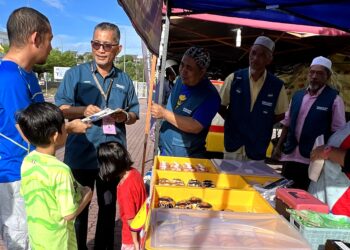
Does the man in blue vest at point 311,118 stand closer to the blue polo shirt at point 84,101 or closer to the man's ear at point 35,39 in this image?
the blue polo shirt at point 84,101

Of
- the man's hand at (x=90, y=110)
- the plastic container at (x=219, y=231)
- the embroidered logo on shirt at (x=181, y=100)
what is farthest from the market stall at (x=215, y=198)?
the man's hand at (x=90, y=110)

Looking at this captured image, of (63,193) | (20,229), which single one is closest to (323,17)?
(63,193)

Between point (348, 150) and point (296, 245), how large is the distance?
0.70m

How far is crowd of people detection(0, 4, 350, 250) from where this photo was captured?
1706 millimetres

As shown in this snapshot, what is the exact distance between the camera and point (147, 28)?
1.75 m

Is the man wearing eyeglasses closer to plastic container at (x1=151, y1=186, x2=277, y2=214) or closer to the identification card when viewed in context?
the identification card

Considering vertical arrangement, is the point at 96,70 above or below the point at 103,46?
below

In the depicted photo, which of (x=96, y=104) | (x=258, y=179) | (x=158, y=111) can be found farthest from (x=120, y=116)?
(x=258, y=179)

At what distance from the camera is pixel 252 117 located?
9.70 feet

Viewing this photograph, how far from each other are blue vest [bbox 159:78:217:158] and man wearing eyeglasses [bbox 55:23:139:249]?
349 mm

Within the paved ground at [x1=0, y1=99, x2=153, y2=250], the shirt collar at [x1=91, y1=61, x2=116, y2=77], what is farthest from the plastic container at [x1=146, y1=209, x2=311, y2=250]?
the paved ground at [x1=0, y1=99, x2=153, y2=250]

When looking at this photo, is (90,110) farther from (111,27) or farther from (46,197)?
(46,197)

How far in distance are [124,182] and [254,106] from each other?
1.39 metres

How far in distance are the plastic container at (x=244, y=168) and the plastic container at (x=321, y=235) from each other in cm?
103
